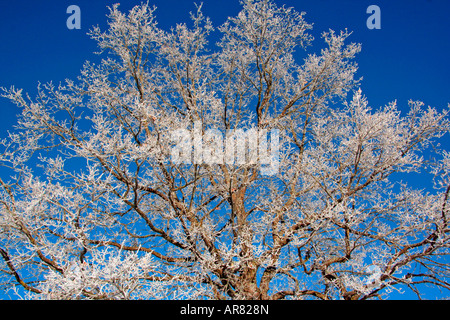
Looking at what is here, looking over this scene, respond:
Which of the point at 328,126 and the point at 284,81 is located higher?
the point at 284,81

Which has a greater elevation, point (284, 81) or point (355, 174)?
point (284, 81)

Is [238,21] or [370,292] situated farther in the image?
[238,21]

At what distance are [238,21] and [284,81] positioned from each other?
226 centimetres

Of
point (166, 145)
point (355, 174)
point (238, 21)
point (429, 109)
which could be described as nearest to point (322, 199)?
point (355, 174)

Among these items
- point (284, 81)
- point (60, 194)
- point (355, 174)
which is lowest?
Result: point (60, 194)

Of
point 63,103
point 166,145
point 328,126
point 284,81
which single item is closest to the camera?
point 166,145

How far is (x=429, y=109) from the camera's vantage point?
7230 mm
